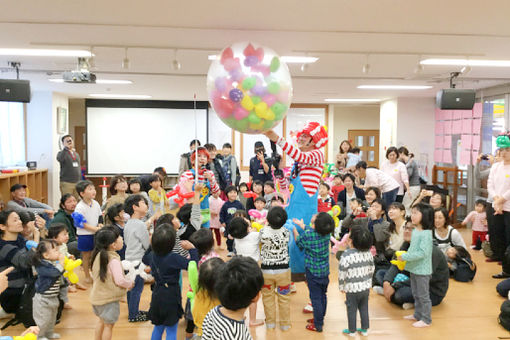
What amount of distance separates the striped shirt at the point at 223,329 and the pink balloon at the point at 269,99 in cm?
120

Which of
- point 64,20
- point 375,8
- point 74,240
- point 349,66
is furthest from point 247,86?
point 349,66

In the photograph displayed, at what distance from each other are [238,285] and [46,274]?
2017 millimetres

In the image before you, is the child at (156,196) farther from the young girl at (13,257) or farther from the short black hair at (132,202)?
the young girl at (13,257)

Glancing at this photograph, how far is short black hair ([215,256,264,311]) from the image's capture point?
5.79ft

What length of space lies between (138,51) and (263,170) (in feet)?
10.5

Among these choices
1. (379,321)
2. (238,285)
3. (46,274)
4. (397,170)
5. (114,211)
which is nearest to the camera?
(238,285)

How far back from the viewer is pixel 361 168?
6.68 m

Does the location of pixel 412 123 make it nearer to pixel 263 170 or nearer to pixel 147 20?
pixel 263 170

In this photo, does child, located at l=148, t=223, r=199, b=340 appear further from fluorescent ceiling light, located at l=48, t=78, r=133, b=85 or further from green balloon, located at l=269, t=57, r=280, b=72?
fluorescent ceiling light, located at l=48, t=78, r=133, b=85

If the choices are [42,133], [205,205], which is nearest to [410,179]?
[205,205]

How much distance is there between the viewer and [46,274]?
314 cm

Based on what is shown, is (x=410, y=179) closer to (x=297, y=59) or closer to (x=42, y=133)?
(x=297, y=59)

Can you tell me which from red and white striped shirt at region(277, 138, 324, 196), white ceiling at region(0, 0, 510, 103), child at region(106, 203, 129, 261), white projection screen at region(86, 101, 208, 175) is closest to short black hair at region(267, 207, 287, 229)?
red and white striped shirt at region(277, 138, 324, 196)

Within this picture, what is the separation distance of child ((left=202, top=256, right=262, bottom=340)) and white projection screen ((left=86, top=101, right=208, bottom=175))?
935 centimetres
